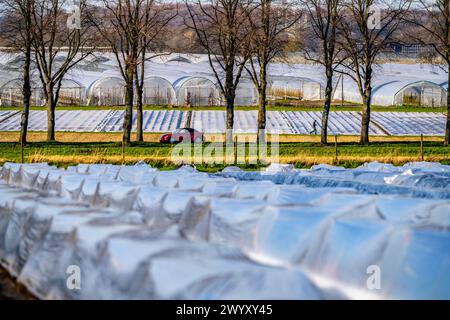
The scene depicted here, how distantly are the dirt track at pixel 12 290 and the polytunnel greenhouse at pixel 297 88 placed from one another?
47.1 m

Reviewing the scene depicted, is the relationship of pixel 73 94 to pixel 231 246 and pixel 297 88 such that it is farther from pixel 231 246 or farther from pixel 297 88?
pixel 231 246

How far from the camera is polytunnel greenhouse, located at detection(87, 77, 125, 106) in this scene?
52438 mm

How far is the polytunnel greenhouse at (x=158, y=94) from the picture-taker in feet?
174

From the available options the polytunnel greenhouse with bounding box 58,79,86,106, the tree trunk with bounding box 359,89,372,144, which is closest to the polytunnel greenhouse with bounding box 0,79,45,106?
the polytunnel greenhouse with bounding box 58,79,86,106

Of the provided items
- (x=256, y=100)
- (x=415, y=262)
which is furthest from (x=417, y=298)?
(x=256, y=100)

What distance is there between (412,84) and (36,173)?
137 ft

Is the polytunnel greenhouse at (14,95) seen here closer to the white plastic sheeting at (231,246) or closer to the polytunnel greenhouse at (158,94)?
the polytunnel greenhouse at (158,94)

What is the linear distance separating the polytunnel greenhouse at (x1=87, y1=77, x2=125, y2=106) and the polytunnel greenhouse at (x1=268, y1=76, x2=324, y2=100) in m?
11.3

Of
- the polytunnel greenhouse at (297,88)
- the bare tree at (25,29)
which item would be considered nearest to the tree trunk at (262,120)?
the bare tree at (25,29)

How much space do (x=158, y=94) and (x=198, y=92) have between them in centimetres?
288

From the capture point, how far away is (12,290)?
8727 mm

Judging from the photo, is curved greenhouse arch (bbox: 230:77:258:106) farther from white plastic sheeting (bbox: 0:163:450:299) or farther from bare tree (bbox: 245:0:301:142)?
white plastic sheeting (bbox: 0:163:450:299)

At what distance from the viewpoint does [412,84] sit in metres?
53.0
